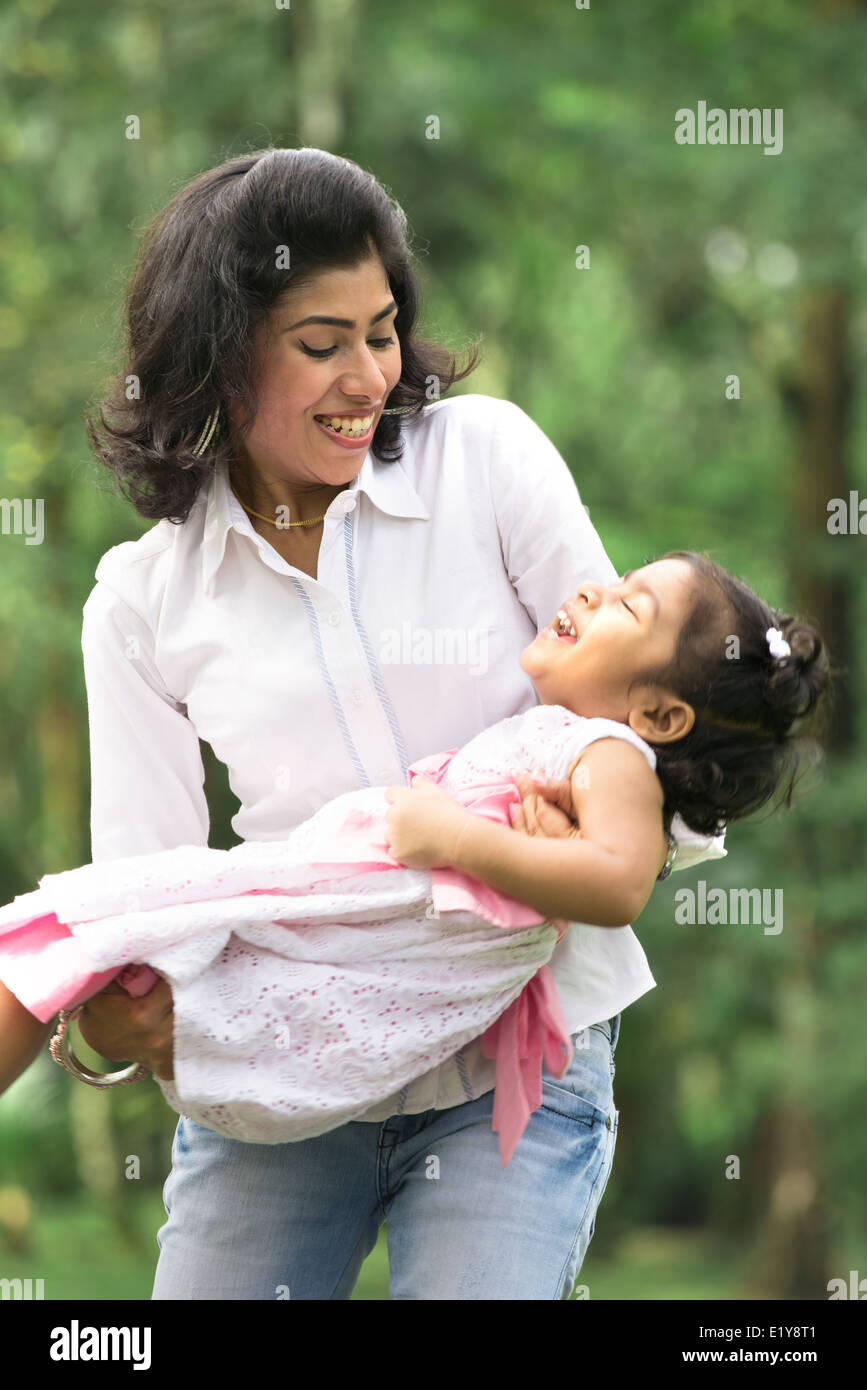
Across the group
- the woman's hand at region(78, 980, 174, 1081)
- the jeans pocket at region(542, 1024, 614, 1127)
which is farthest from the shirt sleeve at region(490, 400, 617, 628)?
the woman's hand at region(78, 980, 174, 1081)

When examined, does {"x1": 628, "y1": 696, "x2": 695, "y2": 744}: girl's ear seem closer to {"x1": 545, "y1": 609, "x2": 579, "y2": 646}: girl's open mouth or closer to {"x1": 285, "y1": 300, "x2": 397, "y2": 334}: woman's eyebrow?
{"x1": 545, "y1": 609, "x2": 579, "y2": 646}: girl's open mouth

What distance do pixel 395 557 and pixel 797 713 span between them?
588 mm

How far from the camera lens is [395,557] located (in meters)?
2.16

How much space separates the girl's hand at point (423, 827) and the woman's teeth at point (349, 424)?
0.53 metres

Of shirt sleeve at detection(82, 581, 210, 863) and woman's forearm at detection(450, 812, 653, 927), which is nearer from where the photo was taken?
woman's forearm at detection(450, 812, 653, 927)

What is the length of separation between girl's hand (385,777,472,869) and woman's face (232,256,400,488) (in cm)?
50

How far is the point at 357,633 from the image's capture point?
6.93ft

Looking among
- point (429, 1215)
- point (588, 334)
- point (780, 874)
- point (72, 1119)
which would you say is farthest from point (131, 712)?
point (588, 334)

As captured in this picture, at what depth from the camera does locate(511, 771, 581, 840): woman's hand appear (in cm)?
190

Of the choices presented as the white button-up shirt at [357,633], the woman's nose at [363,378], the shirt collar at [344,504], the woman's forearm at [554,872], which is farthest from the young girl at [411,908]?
the woman's nose at [363,378]

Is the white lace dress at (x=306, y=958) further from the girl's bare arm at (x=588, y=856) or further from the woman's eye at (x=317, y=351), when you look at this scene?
the woman's eye at (x=317, y=351)

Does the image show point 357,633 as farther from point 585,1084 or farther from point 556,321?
point 556,321

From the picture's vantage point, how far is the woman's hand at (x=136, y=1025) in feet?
6.09

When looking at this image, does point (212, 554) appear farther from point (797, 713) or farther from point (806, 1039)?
point (806, 1039)
